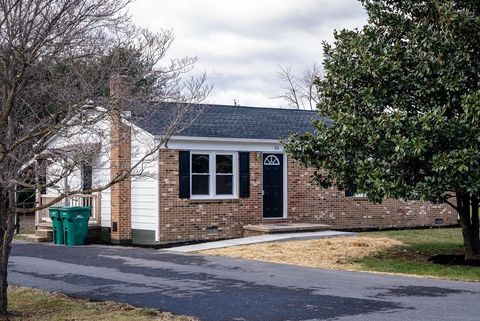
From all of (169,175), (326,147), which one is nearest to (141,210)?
(169,175)

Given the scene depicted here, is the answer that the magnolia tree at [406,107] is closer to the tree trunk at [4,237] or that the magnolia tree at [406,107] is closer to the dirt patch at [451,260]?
the dirt patch at [451,260]

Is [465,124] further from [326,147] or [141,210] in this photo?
[141,210]

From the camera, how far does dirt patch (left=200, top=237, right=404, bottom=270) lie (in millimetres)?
16250

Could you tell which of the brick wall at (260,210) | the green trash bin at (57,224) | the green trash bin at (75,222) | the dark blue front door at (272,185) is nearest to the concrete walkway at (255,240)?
the brick wall at (260,210)

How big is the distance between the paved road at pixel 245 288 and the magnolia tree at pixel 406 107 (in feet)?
7.45

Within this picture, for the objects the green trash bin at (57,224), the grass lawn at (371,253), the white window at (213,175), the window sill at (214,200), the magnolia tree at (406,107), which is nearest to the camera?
the magnolia tree at (406,107)

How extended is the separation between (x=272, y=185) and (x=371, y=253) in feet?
18.9

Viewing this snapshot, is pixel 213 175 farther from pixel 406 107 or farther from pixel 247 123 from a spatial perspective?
pixel 406 107

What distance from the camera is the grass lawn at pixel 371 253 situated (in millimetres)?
15102

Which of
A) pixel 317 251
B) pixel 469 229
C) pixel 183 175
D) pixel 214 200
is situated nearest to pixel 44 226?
pixel 183 175

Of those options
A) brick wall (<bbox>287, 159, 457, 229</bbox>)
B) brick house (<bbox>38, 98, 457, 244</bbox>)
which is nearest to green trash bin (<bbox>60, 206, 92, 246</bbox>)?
brick house (<bbox>38, 98, 457, 244</bbox>)

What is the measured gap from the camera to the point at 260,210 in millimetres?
22109

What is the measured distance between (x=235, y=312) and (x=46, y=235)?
14435 mm

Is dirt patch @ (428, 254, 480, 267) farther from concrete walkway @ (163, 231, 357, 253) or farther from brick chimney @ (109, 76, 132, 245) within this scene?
brick chimney @ (109, 76, 132, 245)
